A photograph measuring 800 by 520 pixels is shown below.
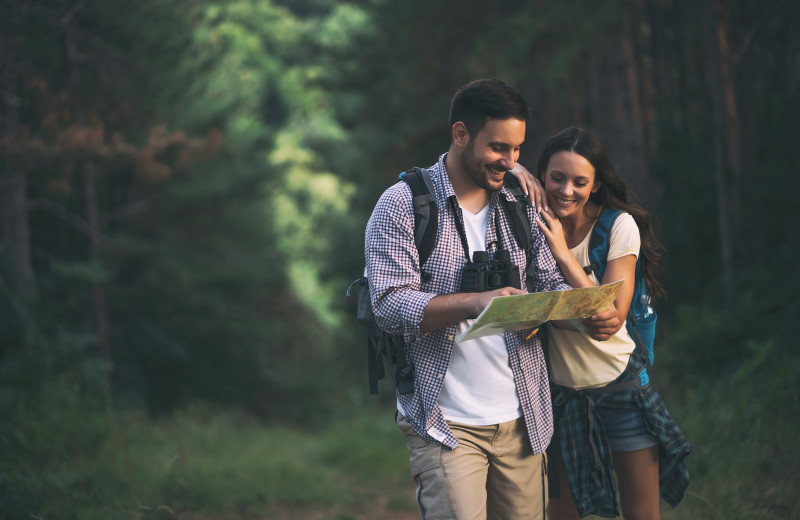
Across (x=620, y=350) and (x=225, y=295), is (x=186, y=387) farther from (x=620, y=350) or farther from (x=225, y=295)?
(x=620, y=350)

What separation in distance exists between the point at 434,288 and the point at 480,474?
27.4 inches

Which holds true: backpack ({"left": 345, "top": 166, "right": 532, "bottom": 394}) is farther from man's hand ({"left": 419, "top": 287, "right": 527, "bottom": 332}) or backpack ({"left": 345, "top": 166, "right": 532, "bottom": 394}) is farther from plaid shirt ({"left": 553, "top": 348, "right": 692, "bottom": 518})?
plaid shirt ({"left": 553, "top": 348, "right": 692, "bottom": 518})

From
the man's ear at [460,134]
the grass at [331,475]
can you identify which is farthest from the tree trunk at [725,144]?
the man's ear at [460,134]

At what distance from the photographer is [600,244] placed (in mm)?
3166

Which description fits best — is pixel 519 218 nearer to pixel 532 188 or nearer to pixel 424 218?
pixel 532 188

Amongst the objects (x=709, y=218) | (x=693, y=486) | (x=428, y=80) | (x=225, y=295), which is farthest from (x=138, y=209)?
(x=693, y=486)

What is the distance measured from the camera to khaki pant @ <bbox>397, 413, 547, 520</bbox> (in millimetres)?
2740

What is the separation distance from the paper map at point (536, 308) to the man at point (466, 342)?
0.42 feet

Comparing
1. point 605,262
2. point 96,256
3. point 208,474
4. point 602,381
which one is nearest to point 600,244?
point 605,262

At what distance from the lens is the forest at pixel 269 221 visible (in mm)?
6223

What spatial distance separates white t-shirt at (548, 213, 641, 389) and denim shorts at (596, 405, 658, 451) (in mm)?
185

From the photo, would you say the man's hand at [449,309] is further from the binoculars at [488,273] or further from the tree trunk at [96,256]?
the tree trunk at [96,256]

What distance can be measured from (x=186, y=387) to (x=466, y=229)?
16849 mm

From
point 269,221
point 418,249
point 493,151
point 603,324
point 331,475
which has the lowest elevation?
point 331,475
